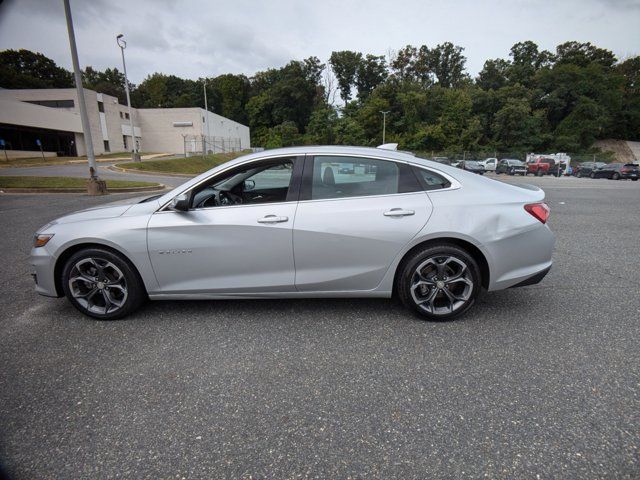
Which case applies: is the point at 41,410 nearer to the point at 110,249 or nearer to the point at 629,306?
the point at 110,249

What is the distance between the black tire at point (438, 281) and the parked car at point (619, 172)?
34.9 m

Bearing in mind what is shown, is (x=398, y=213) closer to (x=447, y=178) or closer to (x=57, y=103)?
(x=447, y=178)

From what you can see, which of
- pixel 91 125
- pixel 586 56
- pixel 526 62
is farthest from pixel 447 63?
pixel 91 125

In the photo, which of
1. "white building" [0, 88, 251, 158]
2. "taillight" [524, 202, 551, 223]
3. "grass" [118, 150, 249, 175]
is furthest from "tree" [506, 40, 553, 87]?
"taillight" [524, 202, 551, 223]

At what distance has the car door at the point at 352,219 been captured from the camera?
119 inches

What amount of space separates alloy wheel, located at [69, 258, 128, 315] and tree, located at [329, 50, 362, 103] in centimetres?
9264

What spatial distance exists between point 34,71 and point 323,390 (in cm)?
9768

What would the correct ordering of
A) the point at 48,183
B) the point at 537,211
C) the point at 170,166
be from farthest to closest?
the point at 170,166
the point at 48,183
the point at 537,211

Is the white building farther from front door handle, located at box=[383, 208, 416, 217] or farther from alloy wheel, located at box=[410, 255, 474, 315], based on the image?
alloy wheel, located at box=[410, 255, 474, 315]

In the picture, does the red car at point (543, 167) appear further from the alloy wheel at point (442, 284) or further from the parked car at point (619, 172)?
the alloy wheel at point (442, 284)

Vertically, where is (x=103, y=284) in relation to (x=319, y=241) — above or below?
below

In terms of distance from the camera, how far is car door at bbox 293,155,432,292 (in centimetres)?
303

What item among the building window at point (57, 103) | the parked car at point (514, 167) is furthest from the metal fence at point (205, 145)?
the parked car at point (514, 167)

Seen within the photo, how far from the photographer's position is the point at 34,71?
72188 mm
